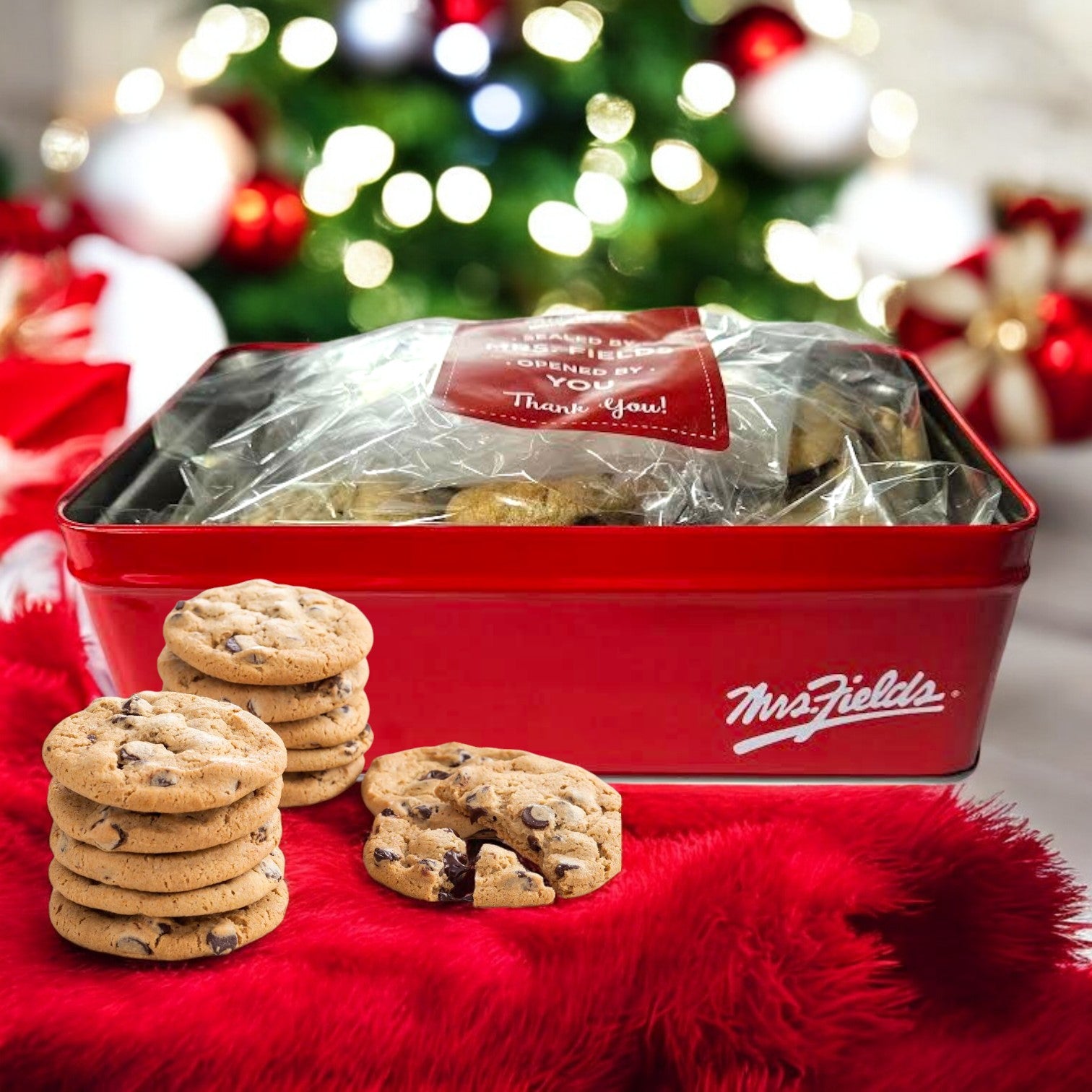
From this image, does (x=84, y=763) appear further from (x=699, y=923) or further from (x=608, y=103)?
(x=608, y=103)

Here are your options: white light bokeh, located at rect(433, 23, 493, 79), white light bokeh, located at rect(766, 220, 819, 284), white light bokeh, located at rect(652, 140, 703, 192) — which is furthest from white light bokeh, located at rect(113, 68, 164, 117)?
white light bokeh, located at rect(766, 220, 819, 284)

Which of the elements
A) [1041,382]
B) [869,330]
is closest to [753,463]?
[1041,382]

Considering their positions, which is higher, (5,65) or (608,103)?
(608,103)

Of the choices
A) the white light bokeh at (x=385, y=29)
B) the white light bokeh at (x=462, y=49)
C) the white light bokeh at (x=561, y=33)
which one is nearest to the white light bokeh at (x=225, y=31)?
the white light bokeh at (x=385, y=29)

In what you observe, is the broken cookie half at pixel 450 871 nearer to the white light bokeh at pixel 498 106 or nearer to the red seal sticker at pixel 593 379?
the red seal sticker at pixel 593 379

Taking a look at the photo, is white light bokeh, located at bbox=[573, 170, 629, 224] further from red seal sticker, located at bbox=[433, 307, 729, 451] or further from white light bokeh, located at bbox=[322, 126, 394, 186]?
red seal sticker, located at bbox=[433, 307, 729, 451]

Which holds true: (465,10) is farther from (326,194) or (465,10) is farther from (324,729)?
(324,729)

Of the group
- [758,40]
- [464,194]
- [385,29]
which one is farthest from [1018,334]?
[385,29]
